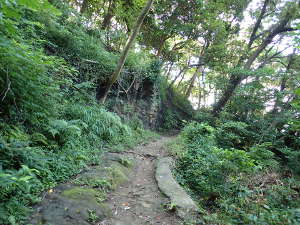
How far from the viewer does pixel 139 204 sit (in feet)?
14.0

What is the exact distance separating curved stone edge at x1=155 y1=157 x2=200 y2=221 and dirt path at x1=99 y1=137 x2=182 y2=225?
0.14m

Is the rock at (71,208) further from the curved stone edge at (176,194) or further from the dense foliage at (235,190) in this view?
the dense foliage at (235,190)

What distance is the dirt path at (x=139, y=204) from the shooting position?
144 inches

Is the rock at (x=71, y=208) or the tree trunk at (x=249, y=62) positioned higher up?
the tree trunk at (x=249, y=62)

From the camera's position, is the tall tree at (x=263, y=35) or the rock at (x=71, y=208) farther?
the tall tree at (x=263, y=35)

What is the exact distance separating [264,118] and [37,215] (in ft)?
49.5

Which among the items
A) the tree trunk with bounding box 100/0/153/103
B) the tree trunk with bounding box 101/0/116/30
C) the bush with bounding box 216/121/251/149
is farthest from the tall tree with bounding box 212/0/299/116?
the tree trunk with bounding box 101/0/116/30

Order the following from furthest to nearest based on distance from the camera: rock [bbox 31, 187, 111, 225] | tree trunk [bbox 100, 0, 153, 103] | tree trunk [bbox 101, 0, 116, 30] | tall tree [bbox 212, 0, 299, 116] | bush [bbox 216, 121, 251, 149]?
tall tree [bbox 212, 0, 299, 116] → tree trunk [bbox 101, 0, 116, 30] → bush [bbox 216, 121, 251, 149] → tree trunk [bbox 100, 0, 153, 103] → rock [bbox 31, 187, 111, 225]

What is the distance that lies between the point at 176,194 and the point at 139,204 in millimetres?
942

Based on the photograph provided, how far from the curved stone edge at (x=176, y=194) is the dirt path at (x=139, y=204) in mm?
142

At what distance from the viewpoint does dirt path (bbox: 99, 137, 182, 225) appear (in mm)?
3670

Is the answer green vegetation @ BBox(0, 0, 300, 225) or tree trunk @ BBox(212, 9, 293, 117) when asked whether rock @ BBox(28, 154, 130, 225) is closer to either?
green vegetation @ BBox(0, 0, 300, 225)

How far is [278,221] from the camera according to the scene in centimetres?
302

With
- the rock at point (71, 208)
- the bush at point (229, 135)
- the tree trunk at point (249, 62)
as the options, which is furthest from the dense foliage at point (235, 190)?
the tree trunk at point (249, 62)
